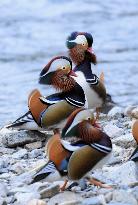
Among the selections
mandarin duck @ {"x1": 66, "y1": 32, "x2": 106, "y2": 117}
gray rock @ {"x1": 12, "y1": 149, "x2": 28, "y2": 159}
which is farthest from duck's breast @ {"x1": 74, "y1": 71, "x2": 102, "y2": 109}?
gray rock @ {"x1": 12, "y1": 149, "x2": 28, "y2": 159}

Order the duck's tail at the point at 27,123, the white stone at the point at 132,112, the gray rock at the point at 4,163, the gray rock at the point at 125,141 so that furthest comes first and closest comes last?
1. the white stone at the point at 132,112
2. the duck's tail at the point at 27,123
3. the gray rock at the point at 125,141
4. the gray rock at the point at 4,163

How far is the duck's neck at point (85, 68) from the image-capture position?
708 centimetres

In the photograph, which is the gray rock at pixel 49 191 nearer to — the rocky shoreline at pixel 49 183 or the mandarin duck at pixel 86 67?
the rocky shoreline at pixel 49 183

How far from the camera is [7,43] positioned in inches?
596

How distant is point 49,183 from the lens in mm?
5664

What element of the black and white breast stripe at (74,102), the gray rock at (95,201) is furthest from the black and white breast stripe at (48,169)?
the black and white breast stripe at (74,102)

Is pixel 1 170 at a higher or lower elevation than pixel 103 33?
higher

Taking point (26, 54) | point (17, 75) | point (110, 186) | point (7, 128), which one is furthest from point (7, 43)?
point (110, 186)

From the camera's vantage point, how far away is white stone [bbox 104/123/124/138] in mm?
6892

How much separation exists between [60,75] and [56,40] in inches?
350

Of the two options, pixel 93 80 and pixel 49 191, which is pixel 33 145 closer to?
pixel 93 80

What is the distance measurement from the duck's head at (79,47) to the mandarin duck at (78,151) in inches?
70.8

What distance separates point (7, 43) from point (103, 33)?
6.28 ft

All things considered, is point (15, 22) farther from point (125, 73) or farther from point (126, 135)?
point (126, 135)
